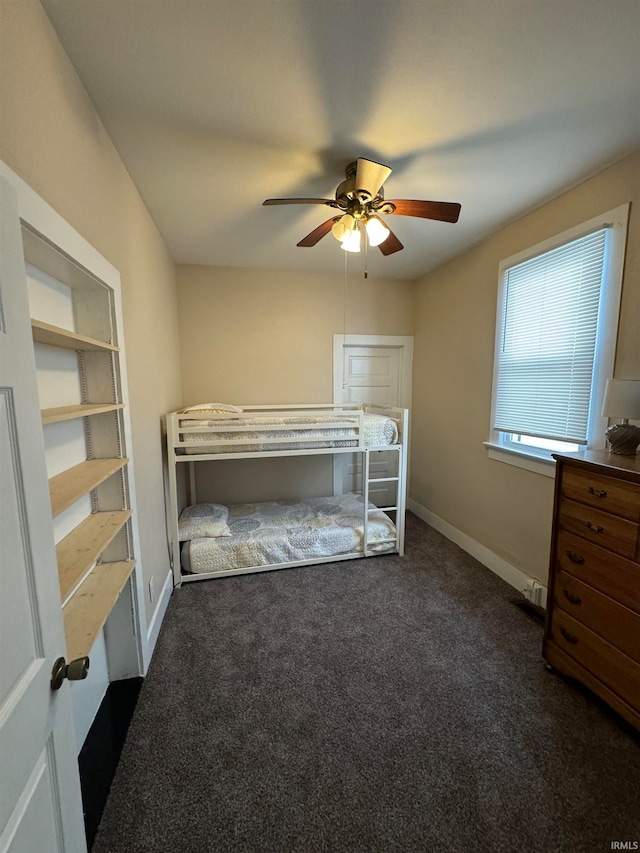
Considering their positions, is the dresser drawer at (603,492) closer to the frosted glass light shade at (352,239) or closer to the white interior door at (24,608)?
the frosted glass light shade at (352,239)

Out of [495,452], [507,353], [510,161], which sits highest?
[510,161]

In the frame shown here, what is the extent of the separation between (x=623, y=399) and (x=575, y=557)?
2.46 ft

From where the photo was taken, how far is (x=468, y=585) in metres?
2.41

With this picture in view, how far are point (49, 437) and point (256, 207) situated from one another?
5.92ft

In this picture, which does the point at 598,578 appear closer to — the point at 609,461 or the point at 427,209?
the point at 609,461

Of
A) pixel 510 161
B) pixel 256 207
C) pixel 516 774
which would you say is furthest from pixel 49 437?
pixel 510 161

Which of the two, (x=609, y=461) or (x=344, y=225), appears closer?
(x=609, y=461)

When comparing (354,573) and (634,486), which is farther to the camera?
(354,573)

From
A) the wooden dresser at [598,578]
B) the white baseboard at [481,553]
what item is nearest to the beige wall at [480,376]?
the white baseboard at [481,553]

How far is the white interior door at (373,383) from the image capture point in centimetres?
364

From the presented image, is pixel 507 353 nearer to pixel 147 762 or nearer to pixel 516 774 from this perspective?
pixel 516 774

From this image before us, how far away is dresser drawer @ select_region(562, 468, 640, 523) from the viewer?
1293 mm

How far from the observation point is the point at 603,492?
4.58 ft

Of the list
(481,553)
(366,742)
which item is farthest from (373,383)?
(366,742)
